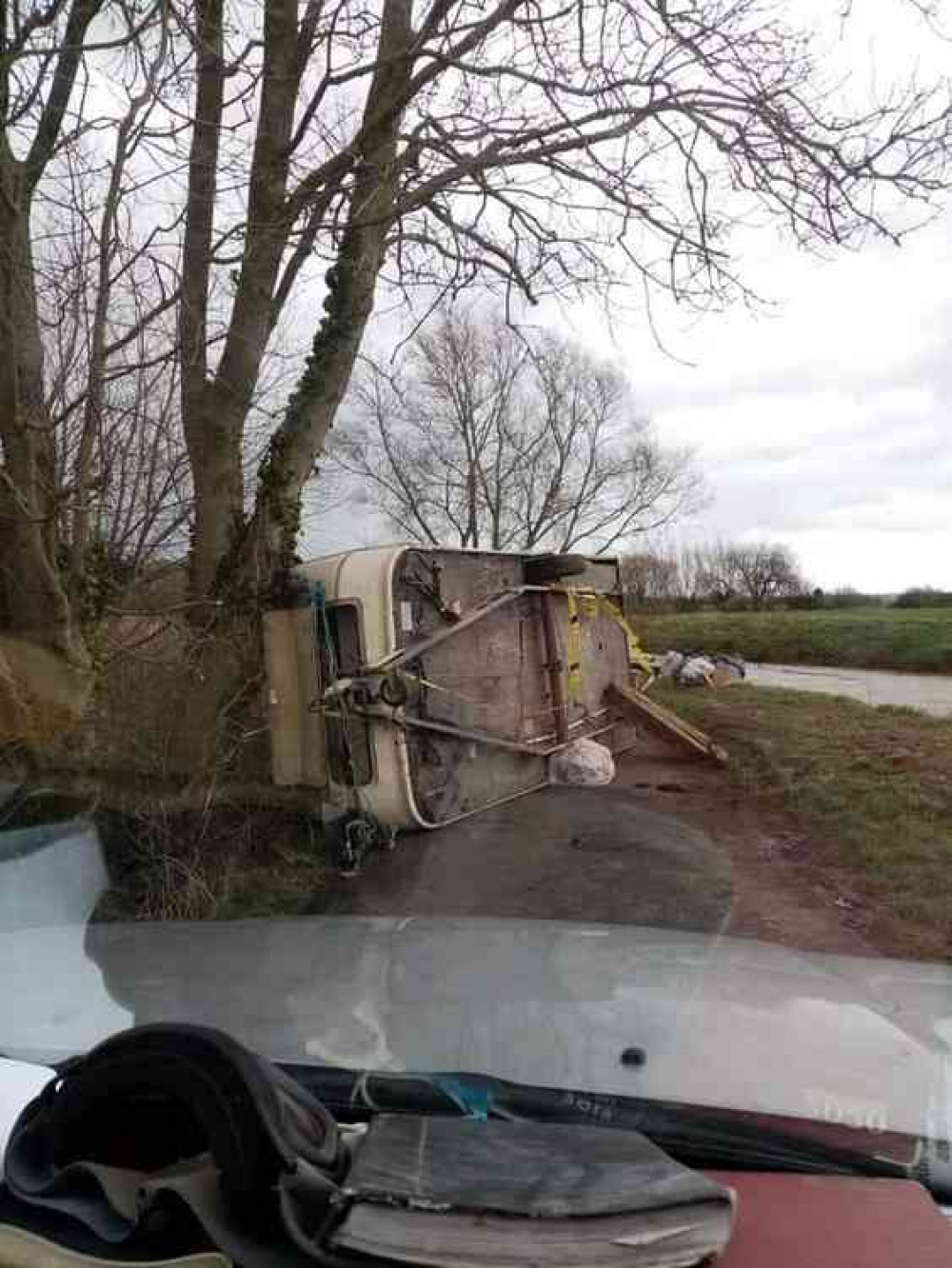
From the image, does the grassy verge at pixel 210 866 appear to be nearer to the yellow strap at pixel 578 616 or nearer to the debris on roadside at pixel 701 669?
the yellow strap at pixel 578 616

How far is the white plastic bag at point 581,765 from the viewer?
381 inches

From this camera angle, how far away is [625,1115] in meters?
2.45

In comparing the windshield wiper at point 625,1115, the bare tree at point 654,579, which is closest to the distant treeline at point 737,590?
the bare tree at point 654,579

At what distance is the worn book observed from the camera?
1.68 meters

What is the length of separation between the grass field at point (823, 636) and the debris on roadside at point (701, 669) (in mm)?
300

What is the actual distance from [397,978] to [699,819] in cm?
623

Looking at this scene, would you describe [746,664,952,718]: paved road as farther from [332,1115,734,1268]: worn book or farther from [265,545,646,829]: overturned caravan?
[332,1115,734,1268]: worn book

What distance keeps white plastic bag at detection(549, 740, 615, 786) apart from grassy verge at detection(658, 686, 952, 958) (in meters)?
1.57

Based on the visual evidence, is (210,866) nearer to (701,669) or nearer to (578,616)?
(578,616)

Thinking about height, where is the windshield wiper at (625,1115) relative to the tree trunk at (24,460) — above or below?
below

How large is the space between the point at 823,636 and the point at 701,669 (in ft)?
6.92

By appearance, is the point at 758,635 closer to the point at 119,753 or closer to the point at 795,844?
the point at 795,844

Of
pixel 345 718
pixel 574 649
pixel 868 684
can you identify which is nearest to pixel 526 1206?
pixel 345 718

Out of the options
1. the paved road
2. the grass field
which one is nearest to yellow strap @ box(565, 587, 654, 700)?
the grass field
